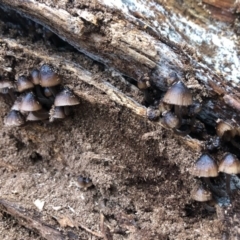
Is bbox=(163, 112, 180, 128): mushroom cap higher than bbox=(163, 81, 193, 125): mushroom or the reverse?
the reverse

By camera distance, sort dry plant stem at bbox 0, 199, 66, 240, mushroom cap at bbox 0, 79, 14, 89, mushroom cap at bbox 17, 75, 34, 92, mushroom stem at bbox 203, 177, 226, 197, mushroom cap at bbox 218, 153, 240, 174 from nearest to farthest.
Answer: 1. mushroom cap at bbox 218, 153, 240, 174
2. mushroom stem at bbox 203, 177, 226, 197
3. mushroom cap at bbox 17, 75, 34, 92
4. dry plant stem at bbox 0, 199, 66, 240
5. mushroom cap at bbox 0, 79, 14, 89

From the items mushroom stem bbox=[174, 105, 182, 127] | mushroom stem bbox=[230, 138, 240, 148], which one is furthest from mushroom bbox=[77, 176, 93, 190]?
mushroom stem bbox=[230, 138, 240, 148]

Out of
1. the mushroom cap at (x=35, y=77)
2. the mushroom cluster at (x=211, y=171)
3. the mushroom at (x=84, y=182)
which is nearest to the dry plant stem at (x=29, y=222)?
the mushroom at (x=84, y=182)

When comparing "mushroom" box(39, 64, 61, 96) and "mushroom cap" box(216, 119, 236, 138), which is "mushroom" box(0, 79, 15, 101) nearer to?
"mushroom" box(39, 64, 61, 96)

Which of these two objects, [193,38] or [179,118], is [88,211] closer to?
[179,118]

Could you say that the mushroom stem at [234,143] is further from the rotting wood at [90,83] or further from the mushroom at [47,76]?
→ the mushroom at [47,76]

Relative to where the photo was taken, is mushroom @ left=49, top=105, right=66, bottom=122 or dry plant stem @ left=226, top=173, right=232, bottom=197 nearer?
dry plant stem @ left=226, top=173, right=232, bottom=197

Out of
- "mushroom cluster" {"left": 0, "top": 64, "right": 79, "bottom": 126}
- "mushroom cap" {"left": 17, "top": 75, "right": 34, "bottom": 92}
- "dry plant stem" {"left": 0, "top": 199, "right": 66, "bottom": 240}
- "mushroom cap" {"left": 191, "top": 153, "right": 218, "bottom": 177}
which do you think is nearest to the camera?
"mushroom cap" {"left": 191, "top": 153, "right": 218, "bottom": 177}
